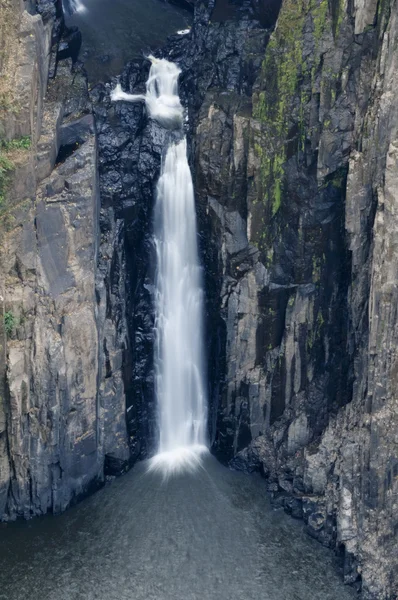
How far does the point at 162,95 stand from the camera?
150 ft

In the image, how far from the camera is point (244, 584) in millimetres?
38125

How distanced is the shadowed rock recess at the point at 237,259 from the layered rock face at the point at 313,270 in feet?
0.26

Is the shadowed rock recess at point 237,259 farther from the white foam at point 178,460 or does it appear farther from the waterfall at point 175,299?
the white foam at point 178,460

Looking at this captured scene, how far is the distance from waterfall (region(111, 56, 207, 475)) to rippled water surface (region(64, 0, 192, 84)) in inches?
50.9

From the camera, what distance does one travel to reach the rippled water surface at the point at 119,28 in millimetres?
45594

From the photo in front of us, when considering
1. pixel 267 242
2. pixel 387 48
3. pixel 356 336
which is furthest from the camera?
pixel 267 242

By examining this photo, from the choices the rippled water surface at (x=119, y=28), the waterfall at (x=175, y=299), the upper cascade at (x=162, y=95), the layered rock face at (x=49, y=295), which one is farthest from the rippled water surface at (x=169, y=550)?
the rippled water surface at (x=119, y=28)

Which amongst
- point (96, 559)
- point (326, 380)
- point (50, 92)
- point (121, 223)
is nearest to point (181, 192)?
point (121, 223)

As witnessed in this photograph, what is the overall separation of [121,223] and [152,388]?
738 cm

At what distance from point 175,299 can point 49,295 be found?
680 cm

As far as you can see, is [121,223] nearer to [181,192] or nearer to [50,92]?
[181,192]

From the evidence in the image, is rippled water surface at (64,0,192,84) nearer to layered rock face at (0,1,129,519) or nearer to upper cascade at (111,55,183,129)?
upper cascade at (111,55,183,129)

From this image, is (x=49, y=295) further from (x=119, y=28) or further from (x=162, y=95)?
(x=119, y=28)

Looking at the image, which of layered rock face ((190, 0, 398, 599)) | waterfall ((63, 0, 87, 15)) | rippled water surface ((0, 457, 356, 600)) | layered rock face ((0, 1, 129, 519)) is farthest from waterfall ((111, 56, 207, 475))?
waterfall ((63, 0, 87, 15))
